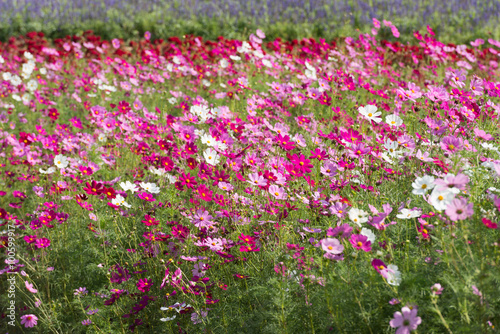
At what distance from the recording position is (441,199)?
4.80 feet

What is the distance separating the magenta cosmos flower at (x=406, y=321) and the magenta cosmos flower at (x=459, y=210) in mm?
284

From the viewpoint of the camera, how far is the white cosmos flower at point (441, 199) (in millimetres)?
1431

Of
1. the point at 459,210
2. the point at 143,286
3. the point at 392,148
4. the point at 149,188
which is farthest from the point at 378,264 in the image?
the point at 149,188

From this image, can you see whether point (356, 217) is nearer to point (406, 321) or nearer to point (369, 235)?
point (369, 235)

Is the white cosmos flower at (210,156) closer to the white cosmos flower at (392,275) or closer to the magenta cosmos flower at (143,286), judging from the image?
the magenta cosmos flower at (143,286)

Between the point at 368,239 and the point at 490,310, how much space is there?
0.42m

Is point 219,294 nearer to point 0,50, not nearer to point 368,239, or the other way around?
point 368,239

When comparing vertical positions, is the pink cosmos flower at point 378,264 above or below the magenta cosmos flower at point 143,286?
above

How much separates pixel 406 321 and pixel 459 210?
35 centimetres

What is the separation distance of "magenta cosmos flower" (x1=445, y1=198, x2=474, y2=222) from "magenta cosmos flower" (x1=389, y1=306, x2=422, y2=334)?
28cm

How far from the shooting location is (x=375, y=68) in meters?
5.49

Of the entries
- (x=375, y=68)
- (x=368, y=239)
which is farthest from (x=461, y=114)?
(x=375, y=68)

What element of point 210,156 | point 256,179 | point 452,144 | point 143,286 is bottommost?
point 143,286

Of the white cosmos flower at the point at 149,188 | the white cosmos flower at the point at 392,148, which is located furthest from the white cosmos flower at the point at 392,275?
the white cosmos flower at the point at 149,188
